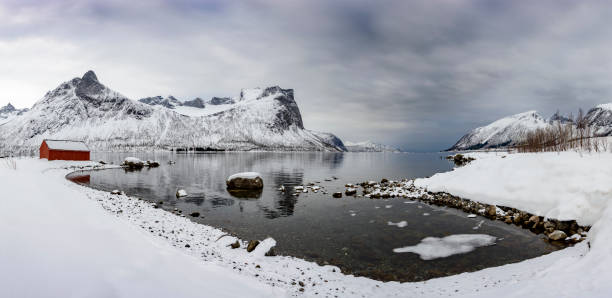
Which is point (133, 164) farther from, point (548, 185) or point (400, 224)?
point (548, 185)

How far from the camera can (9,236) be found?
6707 mm

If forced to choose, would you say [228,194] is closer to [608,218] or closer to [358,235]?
[358,235]

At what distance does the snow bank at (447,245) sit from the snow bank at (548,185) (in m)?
6.74

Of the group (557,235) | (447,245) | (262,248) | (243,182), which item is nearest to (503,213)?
(557,235)

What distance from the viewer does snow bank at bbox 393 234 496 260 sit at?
639 inches

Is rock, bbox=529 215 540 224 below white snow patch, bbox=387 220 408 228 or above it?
above

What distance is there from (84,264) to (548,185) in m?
31.4

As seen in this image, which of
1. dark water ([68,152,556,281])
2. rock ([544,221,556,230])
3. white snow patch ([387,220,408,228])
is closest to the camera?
dark water ([68,152,556,281])

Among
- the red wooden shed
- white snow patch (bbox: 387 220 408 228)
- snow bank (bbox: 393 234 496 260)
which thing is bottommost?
snow bank (bbox: 393 234 496 260)

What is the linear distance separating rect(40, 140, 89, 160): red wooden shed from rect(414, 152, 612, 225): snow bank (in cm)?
9206

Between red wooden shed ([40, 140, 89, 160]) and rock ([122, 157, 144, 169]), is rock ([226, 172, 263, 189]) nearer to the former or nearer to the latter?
rock ([122, 157, 144, 169])

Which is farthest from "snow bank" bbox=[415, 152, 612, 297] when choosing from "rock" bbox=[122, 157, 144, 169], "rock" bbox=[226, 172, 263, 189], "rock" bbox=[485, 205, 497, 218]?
"rock" bbox=[122, 157, 144, 169]

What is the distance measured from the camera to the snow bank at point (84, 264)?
5488mm

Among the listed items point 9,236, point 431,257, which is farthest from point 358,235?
point 9,236
